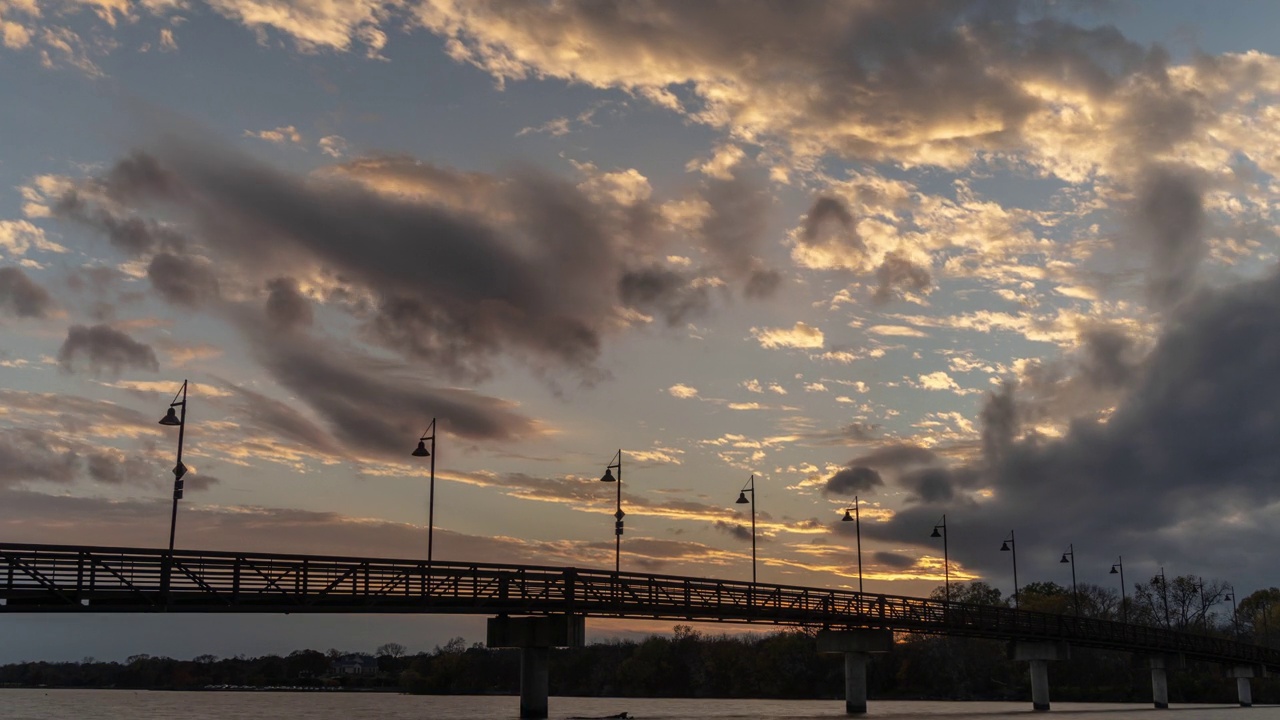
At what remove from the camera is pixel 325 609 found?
151 feet

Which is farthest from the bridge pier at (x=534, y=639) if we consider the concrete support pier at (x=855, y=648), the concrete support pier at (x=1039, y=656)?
the concrete support pier at (x=1039, y=656)

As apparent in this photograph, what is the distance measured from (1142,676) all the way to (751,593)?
101 meters

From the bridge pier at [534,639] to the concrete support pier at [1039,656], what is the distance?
49.3 meters

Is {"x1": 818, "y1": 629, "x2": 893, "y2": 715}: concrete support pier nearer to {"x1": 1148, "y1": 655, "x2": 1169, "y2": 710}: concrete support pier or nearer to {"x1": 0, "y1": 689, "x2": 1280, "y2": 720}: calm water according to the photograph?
{"x1": 0, "y1": 689, "x2": 1280, "y2": 720}: calm water

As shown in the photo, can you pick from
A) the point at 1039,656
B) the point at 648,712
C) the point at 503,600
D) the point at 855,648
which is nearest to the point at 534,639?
the point at 503,600

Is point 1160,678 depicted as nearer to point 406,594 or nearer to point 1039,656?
point 1039,656

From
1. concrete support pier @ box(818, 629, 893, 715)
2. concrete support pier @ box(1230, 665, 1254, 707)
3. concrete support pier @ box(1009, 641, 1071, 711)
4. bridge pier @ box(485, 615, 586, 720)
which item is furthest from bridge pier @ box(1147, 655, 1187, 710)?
bridge pier @ box(485, 615, 586, 720)

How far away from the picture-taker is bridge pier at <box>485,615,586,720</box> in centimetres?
5344

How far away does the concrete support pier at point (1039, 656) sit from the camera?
8981 cm

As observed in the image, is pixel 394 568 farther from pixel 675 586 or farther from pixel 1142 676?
pixel 1142 676

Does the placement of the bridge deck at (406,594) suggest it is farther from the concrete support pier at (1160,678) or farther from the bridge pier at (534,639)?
the concrete support pier at (1160,678)

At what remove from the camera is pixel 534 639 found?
2106 inches

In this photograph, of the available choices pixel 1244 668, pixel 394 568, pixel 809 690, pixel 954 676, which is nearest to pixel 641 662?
pixel 809 690

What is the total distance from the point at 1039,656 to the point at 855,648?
81.3ft
